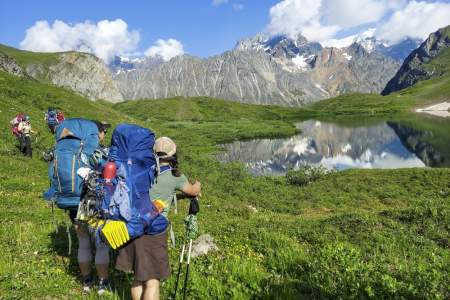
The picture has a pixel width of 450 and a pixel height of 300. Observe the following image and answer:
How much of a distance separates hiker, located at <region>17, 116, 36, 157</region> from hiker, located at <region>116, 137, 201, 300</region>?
22.5 m

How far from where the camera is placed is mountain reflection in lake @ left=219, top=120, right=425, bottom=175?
8256 cm

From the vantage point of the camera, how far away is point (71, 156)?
7.98 metres

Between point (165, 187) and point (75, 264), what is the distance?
4.46 meters

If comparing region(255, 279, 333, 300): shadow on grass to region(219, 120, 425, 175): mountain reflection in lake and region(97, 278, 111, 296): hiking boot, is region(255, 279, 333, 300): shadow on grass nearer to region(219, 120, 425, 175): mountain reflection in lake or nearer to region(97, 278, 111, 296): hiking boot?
region(97, 278, 111, 296): hiking boot

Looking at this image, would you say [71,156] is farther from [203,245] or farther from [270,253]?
[270,253]

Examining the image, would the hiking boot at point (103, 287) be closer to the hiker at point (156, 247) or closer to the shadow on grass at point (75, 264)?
the shadow on grass at point (75, 264)

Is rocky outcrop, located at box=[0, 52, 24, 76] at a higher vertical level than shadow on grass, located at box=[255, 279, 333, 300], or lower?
higher

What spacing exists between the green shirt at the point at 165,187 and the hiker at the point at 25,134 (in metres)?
22.5

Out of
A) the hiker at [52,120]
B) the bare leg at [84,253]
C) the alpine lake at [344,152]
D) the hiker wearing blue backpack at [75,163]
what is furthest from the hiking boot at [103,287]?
the alpine lake at [344,152]

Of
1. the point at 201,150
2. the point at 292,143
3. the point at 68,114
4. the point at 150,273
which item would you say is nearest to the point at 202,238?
the point at 150,273

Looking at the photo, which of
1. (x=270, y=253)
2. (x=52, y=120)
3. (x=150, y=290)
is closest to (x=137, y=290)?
(x=150, y=290)

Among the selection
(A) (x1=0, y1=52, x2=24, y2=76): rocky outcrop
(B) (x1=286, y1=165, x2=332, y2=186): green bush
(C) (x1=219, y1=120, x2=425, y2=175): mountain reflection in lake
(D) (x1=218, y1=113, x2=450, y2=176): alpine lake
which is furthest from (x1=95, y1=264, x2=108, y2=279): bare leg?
(A) (x1=0, y1=52, x2=24, y2=76): rocky outcrop

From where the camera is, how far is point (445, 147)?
307 feet

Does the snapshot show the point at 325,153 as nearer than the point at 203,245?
No
